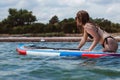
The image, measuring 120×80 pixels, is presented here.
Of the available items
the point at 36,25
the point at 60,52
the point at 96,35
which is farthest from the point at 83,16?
the point at 36,25

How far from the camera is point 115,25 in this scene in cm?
10450

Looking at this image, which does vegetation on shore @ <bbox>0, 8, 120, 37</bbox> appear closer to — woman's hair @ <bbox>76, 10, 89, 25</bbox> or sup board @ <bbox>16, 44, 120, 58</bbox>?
sup board @ <bbox>16, 44, 120, 58</bbox>

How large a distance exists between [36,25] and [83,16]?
83582 mm

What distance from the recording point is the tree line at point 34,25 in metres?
92.4

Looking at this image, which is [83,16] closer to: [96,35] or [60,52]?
[96,35]

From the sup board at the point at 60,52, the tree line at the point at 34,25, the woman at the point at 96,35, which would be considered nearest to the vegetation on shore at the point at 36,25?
the tree line at the point at 34,25

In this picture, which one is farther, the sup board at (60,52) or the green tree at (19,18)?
the green tree at (19,18)

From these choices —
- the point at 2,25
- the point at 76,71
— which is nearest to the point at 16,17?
the point at 2,25

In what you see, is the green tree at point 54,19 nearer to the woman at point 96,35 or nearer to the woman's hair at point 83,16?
the woman at point 96,35

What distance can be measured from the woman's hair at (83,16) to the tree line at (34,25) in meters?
71.7

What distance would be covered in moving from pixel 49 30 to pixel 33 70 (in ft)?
277

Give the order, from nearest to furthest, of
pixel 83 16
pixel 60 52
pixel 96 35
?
pixel 83 16 → pixel 96 35 → pixel 60 52

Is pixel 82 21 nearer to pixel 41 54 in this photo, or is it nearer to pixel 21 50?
pixel 41 54

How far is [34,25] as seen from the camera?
311 feet
